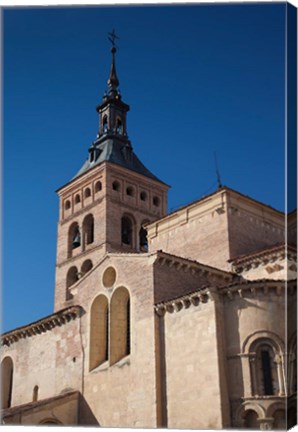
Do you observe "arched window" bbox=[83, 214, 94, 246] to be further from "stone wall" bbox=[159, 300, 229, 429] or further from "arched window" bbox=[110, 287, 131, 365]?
"stone wall" bbox=[159, 300, 229, 429]

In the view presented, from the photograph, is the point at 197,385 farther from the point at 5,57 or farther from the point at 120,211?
the point at 120,211

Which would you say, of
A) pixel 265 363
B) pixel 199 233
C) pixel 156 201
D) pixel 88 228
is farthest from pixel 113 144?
pixel 265 363

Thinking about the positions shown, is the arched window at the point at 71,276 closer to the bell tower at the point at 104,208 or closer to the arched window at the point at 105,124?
the bell tower at the point at 104,208

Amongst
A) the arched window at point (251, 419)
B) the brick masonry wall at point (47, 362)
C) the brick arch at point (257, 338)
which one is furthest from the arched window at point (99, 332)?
the arched window at point (251, 419)

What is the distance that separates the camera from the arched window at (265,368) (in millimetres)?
13672

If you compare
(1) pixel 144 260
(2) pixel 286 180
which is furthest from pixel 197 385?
(2) pixel 286 180

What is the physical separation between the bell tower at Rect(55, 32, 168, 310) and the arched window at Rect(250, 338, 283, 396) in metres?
19.0

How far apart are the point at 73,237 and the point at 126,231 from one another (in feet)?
11.2

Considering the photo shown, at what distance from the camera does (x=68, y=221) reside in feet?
119

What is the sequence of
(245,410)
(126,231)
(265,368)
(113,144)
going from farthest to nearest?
(113,144) → (126,231) → (265,368) → (245,410)

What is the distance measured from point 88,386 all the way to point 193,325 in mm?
4630

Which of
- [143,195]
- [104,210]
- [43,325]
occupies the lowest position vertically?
[43,325]

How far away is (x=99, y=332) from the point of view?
61.6ft

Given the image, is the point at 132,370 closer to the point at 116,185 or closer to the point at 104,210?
the point at 104,210
